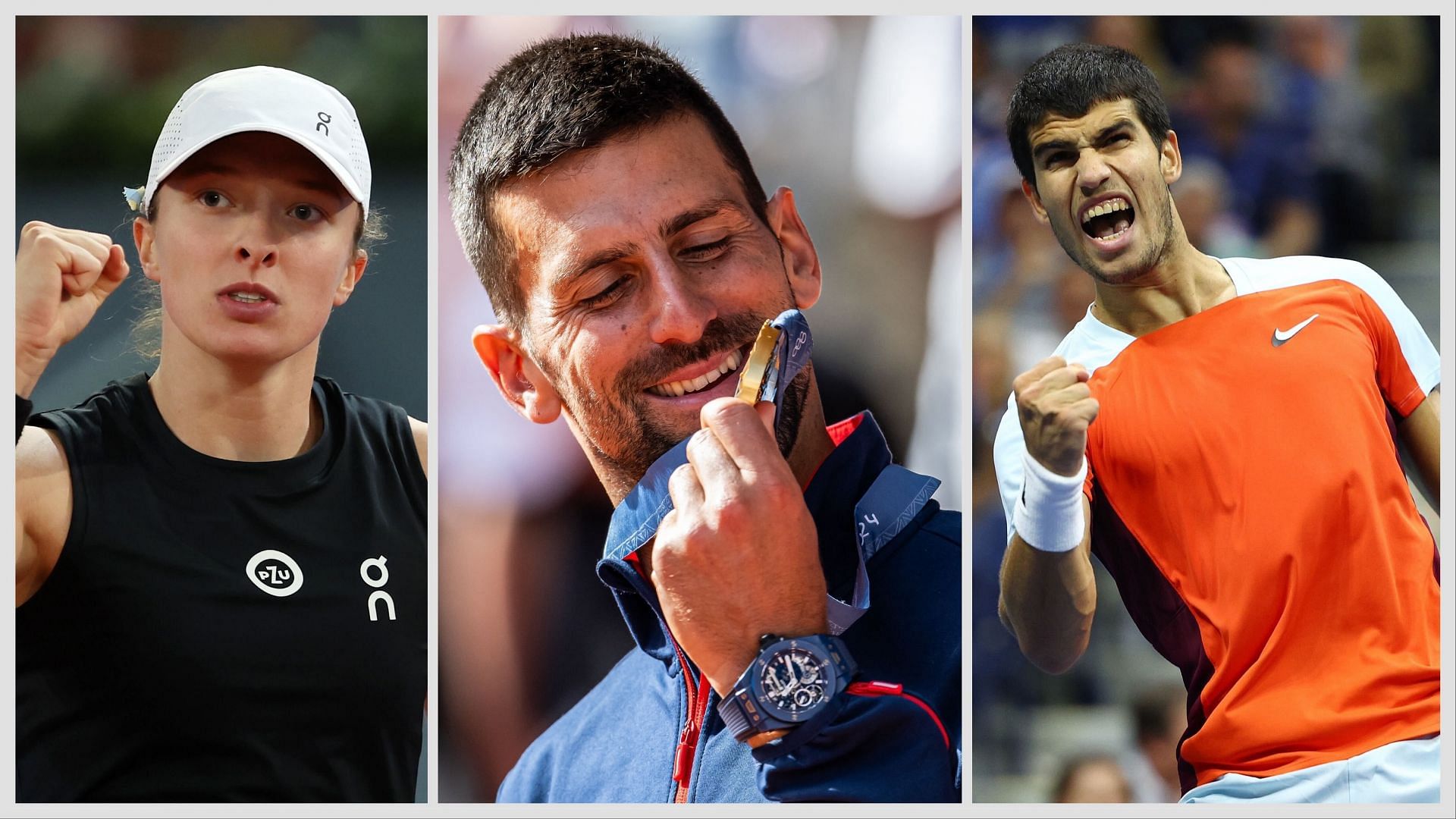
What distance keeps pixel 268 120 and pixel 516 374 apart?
2.41 ft

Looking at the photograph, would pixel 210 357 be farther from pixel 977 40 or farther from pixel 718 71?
pixel 977 40

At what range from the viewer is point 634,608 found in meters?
3.20

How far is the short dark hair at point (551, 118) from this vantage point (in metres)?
3.09

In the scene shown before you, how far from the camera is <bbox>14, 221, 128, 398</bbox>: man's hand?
3141 mm

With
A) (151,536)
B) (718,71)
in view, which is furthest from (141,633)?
(718,71)

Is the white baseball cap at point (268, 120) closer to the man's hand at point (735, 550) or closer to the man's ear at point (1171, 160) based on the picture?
the man's hand at point (735, 550)

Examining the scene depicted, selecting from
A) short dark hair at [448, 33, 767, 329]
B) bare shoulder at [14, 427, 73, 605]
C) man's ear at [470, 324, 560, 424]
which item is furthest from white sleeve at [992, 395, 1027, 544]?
bare shoulder at [14, 427, 73, 605]

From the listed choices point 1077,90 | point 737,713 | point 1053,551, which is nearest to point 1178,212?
point 1077,90

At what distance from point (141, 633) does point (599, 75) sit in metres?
1.49

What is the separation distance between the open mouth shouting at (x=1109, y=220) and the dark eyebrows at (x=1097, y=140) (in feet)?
0.40

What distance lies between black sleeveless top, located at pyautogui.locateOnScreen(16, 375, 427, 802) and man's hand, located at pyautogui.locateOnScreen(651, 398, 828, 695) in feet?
2.33

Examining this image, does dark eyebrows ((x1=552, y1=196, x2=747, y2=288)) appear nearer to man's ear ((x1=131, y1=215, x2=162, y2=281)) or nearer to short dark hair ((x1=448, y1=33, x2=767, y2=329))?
short dark hair ((x1=448, y1=33, x2=767, y2=329))

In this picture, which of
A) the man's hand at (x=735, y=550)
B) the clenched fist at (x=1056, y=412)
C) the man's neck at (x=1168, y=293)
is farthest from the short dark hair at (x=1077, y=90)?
the man's hand at (x=735, y=550)

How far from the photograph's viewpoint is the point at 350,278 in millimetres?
3309
